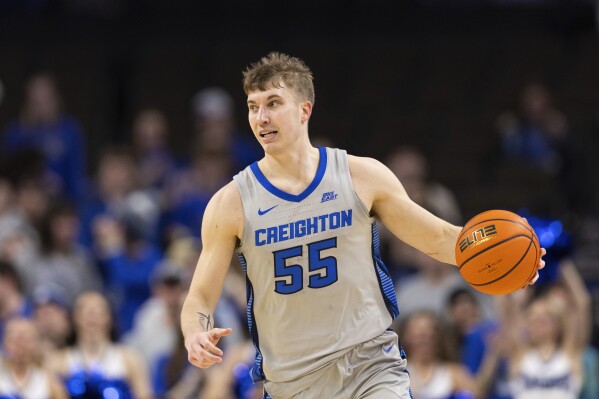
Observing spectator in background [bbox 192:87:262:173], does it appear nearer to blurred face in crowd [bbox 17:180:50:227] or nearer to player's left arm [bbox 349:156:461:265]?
blurred face in crowd [bbox 17:180:50:227]

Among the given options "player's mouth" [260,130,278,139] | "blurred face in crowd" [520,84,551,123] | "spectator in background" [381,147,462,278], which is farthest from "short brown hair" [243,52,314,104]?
"blurred face in crowd" [520,84,551,123]

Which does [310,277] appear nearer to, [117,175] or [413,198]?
[413,198]

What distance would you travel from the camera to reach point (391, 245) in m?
12.2

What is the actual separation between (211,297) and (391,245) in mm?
6396

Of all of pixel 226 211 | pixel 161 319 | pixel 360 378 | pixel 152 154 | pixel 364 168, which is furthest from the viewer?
pixel 152 154

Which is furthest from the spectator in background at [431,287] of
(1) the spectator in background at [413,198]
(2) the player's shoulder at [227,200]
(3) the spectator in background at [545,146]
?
(2) the player's shoulder at [227,200]

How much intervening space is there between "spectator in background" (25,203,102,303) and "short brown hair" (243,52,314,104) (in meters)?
6.07

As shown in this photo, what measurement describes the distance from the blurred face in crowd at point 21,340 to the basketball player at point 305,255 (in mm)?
4269

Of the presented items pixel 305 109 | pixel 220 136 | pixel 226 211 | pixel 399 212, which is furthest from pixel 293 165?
pixel 220 136

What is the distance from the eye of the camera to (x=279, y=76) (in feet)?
19.9

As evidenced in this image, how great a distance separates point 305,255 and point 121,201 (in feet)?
23.4

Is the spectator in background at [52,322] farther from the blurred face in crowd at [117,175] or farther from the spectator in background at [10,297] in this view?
the blurred face in crowd at [117,175]

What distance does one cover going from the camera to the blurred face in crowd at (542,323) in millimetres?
10180

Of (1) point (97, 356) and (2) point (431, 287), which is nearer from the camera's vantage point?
(1) point (97, 356)
